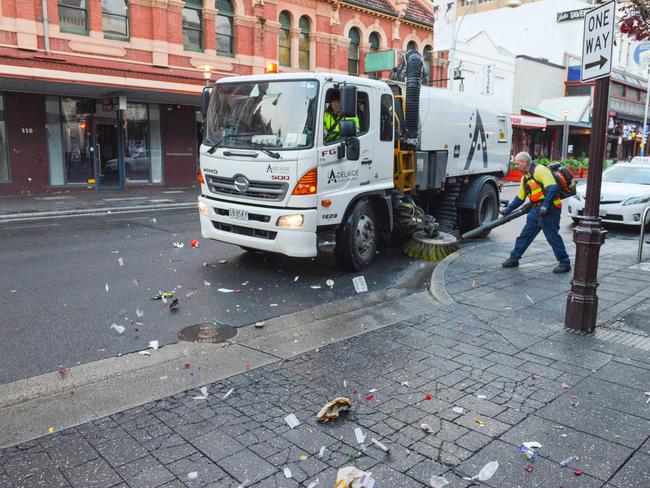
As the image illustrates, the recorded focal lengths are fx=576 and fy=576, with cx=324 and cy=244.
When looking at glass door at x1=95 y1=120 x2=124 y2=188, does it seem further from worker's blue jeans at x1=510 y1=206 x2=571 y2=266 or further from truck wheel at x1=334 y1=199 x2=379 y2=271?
worker's blue jeans at x1=510 y1=206 x2=571 y2=266

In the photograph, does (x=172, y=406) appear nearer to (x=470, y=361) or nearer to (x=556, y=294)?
(x=470, y=361)

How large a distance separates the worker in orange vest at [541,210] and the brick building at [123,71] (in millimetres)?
14611

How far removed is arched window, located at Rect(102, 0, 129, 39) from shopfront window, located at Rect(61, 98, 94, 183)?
2.59 m

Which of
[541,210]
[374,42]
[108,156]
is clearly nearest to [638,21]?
[541,210]

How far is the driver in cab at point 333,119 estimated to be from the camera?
300 inches

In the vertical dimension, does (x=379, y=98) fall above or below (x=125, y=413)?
above

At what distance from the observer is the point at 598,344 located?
530 cm

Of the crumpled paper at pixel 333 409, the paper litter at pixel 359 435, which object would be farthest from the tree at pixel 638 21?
the paper litter at pixel 359 435

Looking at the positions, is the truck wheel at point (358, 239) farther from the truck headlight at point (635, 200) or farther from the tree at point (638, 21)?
the truck headlight at point (635, 200)

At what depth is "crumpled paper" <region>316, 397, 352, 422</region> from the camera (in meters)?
3.85

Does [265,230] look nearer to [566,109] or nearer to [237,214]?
[237,214]

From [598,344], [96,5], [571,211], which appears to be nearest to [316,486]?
[598,344]

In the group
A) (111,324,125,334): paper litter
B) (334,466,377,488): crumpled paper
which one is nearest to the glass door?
(111,324,125,334): paper litter

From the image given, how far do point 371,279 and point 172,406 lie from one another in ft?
15.0
